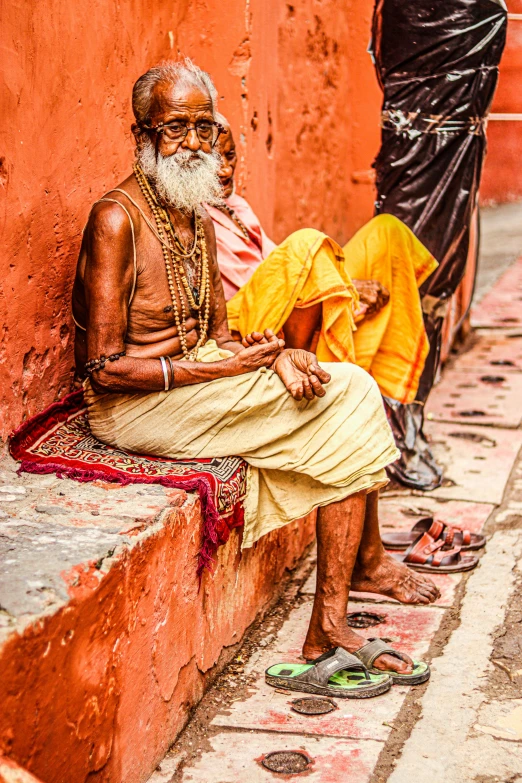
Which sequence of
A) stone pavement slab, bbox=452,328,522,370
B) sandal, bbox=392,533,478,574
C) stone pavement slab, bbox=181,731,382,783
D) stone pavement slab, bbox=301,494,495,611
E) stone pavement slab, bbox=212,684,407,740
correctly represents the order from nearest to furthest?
stone pavement slab, bbox=181,731,382,783 < stone pavement slab, bbox=212,684,407,740 < sandal, bbox=392,533,478,574 < stone pavement slab, bbox=301,494,495,611 < stone pavement slab, bbox=452,328,522,370

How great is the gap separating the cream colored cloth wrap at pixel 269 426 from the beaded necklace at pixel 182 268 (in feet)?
0.91

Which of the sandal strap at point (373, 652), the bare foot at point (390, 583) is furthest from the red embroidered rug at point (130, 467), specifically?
the bare foot at point (390, 583)

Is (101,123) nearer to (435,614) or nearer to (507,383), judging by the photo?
(435,614)

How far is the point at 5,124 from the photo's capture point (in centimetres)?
323

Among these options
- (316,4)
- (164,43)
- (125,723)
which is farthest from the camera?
(316,4)

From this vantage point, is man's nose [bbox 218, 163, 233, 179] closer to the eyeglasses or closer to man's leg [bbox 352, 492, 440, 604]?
the eyeglasses

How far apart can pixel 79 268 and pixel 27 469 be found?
0.66 meters

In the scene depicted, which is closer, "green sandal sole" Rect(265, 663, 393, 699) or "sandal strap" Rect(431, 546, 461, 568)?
"green sandal sole" Rect(265, 663, 393, 699)

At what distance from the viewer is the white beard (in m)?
3.37

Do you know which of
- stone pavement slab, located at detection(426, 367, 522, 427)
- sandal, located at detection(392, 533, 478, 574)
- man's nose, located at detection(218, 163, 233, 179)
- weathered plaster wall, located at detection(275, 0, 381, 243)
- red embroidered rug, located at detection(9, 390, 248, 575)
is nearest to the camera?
red embroidered rug, located at detection(9, 390, 248, 575)

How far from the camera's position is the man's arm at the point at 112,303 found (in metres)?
3.18

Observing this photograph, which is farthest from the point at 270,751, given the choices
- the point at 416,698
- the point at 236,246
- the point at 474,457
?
the point at 474,457

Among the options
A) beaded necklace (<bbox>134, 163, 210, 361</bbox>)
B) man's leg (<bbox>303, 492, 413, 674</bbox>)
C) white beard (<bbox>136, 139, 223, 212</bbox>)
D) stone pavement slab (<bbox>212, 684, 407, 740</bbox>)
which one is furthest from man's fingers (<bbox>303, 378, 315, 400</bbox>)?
stone pavement slab (<bbox>212, 684, 407, 740</bbox>)

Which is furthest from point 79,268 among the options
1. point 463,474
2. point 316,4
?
point 316,4
